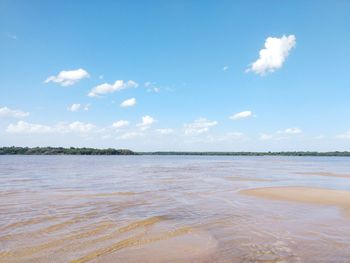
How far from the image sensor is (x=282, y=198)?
14.8 metres

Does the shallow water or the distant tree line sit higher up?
the distant tree line

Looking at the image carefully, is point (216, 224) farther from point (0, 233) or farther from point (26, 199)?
point (26, 199)

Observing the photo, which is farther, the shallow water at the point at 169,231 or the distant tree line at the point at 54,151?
the distant tree line at the point at 54,151

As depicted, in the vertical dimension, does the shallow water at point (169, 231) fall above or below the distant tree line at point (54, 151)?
below

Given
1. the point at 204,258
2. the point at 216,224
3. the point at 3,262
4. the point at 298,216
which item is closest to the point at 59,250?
the point at 3,262

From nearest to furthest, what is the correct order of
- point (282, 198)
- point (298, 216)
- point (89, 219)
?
1. point (89, 219)
2. point (298, 216)
3. point (282, 198)

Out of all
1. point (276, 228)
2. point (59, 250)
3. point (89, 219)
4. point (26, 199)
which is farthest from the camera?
point (26, 199)

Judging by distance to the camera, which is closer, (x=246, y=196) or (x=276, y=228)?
(x=276, y=228)

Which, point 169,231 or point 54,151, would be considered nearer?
point 169,231

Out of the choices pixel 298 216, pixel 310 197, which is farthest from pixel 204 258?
pixel 310 197

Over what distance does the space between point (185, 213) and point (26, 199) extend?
24.3 ft

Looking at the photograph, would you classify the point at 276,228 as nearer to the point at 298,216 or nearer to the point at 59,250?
the point at 298,216

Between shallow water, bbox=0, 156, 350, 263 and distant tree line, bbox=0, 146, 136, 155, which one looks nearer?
shallow water, bbox=0, 156, 350, 263

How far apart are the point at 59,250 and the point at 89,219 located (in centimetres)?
310
